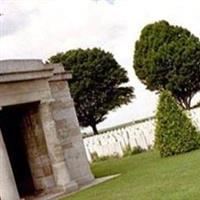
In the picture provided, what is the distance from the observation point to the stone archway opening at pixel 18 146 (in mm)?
17328

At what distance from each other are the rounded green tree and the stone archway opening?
4841mm

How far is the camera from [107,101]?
60781 mm

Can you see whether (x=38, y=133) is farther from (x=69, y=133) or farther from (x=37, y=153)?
(x=69, y=133)

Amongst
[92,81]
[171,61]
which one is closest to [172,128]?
[171,61]

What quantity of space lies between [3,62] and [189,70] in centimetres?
4237

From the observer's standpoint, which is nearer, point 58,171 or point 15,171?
point 58,171

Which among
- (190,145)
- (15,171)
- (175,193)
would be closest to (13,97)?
(15,171)

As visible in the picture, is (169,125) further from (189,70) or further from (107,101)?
(107,101)

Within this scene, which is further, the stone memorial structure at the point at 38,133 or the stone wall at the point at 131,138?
the stone wall at the point at 131,138

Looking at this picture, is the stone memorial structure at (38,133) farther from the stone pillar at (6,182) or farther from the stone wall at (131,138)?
the stone wall at (131,138)

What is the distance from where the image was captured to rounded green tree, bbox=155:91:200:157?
19891 mm

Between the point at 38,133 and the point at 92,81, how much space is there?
137ft

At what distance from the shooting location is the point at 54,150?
1596 cm

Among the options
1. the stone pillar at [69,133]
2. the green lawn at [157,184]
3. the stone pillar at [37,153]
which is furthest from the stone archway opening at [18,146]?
the green lawn at [157,184]
